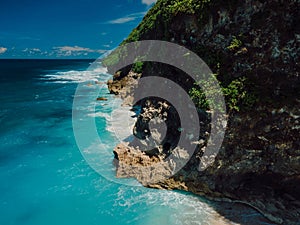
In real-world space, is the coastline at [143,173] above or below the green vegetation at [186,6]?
below

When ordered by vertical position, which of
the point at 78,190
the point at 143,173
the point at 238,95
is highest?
the point at 238,95

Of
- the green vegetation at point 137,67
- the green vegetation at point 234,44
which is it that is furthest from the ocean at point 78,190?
the green vegetation at point 137,67

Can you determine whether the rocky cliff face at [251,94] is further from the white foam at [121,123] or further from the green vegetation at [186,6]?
the white foam at [121,123]

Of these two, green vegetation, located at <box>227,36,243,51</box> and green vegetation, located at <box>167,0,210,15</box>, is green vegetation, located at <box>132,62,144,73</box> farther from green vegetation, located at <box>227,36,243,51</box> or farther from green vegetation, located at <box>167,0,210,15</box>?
green vegetation, located at <box>227,36,243,51</box>

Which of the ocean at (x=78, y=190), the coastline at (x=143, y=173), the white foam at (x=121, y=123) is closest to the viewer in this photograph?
the ocean at (x=78, y=190)

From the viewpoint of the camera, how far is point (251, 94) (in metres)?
10.9

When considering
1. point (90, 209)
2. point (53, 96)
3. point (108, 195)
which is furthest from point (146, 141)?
point (53, 96)

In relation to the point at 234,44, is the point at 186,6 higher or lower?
higher

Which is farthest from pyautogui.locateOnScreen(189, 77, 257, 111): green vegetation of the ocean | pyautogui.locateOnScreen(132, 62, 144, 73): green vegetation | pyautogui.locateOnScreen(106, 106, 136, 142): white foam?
pyautogui.locateOnScreen(132, 62, 144, 73): green vegetation

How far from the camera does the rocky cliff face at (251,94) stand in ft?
33.8

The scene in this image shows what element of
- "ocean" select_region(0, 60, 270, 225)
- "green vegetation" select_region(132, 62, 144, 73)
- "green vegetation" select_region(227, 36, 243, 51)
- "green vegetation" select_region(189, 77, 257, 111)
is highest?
"green vegetation" select_region(132, 62, 144, 73)

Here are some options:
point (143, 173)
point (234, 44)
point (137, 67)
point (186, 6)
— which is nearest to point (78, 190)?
point (143, 173)

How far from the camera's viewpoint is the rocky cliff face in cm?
1030

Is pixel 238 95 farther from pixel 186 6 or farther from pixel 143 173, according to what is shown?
pixel 143 173
